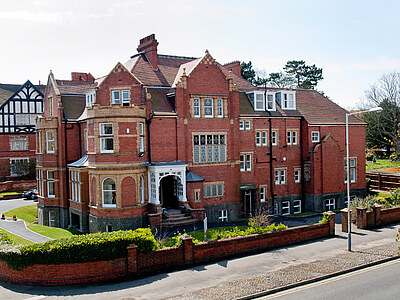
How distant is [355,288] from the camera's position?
56.2 ft

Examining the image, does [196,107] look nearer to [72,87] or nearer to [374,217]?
[72,87]

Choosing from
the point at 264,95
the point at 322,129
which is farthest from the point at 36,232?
the point at 322,129

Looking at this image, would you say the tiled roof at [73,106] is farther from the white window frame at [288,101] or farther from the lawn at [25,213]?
the white window frame at [288,101]

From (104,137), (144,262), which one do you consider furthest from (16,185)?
(144,262)

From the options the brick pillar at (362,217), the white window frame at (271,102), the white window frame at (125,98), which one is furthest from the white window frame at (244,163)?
the white window frame at (125,98)

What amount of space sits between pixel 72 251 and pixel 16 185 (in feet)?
128

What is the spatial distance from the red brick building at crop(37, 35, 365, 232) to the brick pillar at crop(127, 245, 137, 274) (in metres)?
9.44

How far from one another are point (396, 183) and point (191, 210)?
27792mm

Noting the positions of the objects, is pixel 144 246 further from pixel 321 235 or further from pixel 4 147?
pixel 4 147

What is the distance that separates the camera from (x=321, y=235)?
25.7 m

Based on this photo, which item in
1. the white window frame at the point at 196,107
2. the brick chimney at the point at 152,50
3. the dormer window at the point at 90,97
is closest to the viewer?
the white window frame at the point at 196,107

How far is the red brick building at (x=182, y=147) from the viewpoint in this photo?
28312mm

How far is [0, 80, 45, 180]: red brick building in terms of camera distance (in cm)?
5541

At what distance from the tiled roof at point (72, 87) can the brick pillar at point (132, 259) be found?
20563mm
